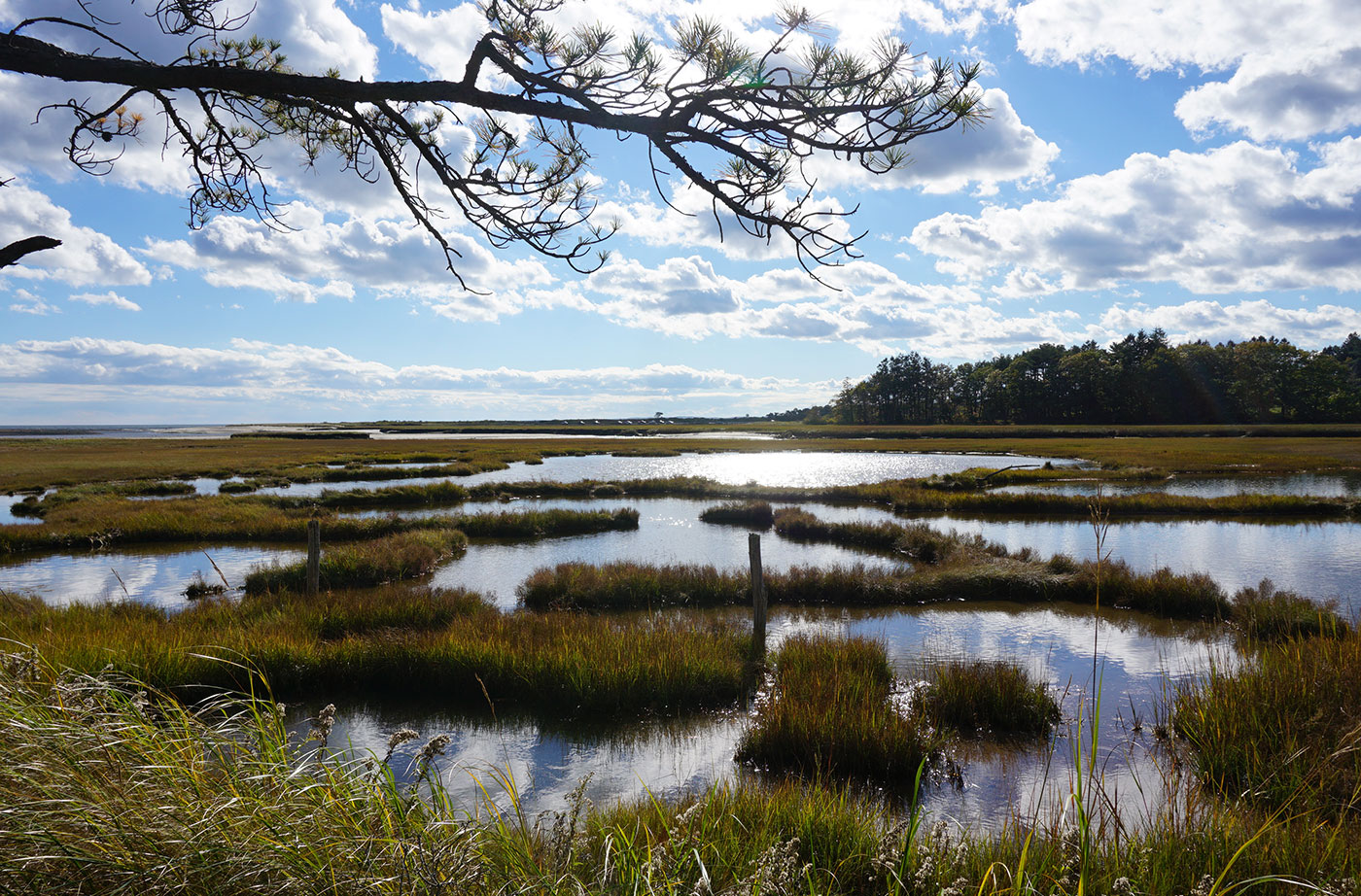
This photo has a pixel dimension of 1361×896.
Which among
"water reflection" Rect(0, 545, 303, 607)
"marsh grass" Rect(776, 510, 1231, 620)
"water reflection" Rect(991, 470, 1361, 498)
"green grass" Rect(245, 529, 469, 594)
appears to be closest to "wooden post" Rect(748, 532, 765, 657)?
"marsh grass" Rect(776, 510, 1231, 620)

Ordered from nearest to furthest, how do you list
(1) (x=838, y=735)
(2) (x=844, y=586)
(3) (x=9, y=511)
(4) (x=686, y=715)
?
1. (1) (x=838, y=735)
2. (4) (x=686, y=715)
3. (2) (x=844, y=586)
4. (3) (x=9, y=511)

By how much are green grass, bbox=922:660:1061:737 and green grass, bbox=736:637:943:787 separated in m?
0.59

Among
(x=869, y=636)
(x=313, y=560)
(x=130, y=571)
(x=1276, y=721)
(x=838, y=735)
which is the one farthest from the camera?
(x=130, y=571)

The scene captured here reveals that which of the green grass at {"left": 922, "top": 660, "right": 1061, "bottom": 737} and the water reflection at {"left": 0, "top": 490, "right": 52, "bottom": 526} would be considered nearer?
the green grass at {"left": 922, "top": 660, "right": 1061, "bottom": 737}

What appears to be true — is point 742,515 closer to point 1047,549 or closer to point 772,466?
point 1047,549

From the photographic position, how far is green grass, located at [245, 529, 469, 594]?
745 inches

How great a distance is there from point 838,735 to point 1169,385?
153169mm

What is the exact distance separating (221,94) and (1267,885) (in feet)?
31.5

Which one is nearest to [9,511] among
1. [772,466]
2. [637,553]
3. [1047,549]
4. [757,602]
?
[637,553]

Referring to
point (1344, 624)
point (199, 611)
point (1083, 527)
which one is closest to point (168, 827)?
point (199, 611)

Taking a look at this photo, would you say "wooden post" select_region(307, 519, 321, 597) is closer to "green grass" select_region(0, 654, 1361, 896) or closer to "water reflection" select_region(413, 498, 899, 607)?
"water reflection" select_region(413, 498, 899, 607)

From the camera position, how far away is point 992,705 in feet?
31.4

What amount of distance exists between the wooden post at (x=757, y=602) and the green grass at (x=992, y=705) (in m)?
3.18

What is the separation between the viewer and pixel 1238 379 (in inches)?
4865
